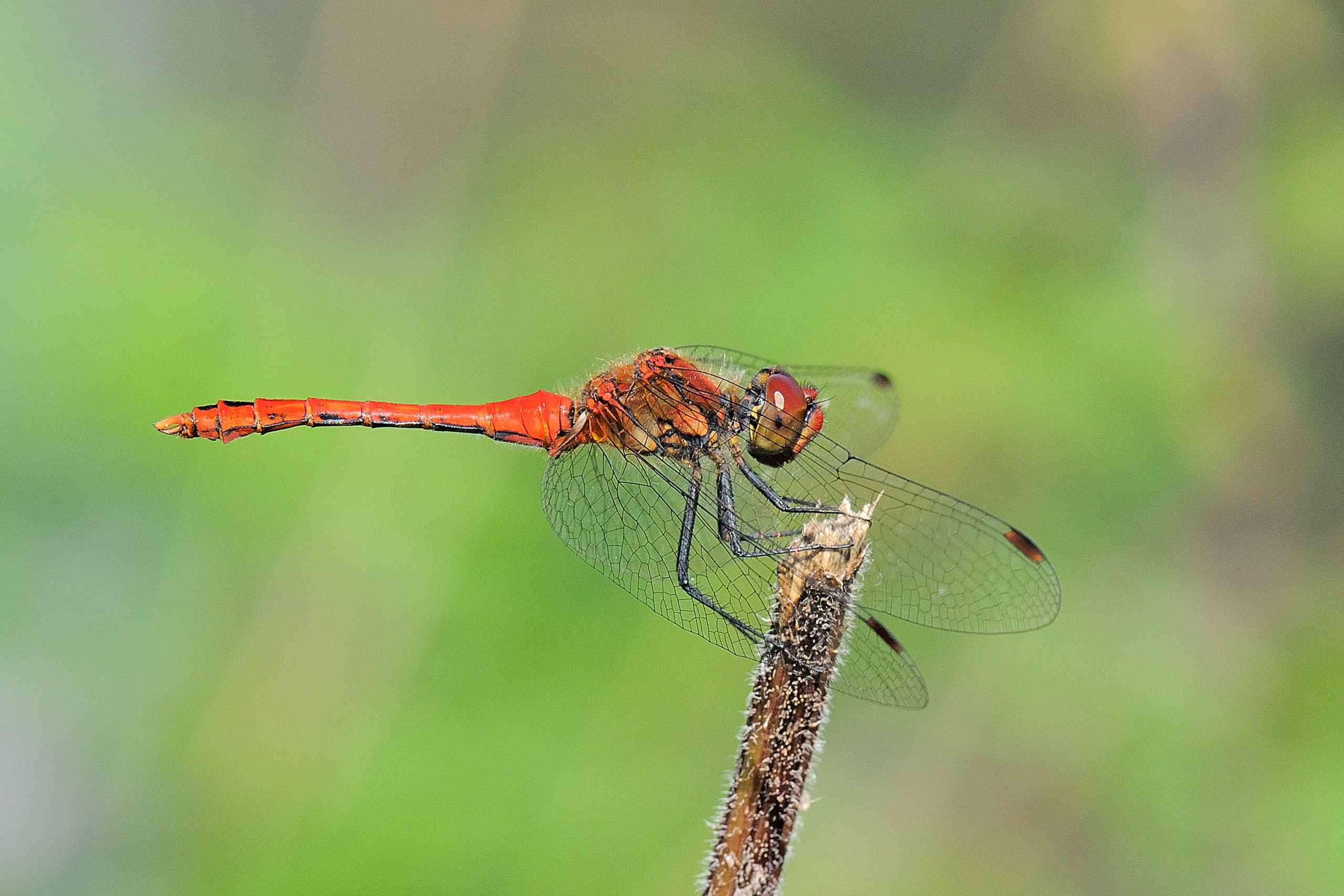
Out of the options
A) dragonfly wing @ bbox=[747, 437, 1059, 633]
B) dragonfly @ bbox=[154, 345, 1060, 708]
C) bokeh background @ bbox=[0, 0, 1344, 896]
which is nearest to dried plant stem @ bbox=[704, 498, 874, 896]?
dragonfly @ bbox=[154, 345, 1060, 708]

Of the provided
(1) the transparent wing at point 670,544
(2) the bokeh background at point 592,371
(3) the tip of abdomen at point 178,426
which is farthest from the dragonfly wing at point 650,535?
(3) the tip of abdomen at point 178,426

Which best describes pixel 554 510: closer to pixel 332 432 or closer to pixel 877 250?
pixel 332 432

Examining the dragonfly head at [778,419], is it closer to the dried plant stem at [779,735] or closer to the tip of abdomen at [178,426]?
the dried plant stem at [779,735]

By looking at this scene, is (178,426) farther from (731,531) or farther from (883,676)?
(883,676)

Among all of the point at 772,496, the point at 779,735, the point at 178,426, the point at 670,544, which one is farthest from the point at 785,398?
the point at 178,426

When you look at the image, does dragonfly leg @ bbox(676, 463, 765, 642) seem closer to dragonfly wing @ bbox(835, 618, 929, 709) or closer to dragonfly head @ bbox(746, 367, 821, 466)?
dragonfly head @ bbox(746, 367, 821, 466)
